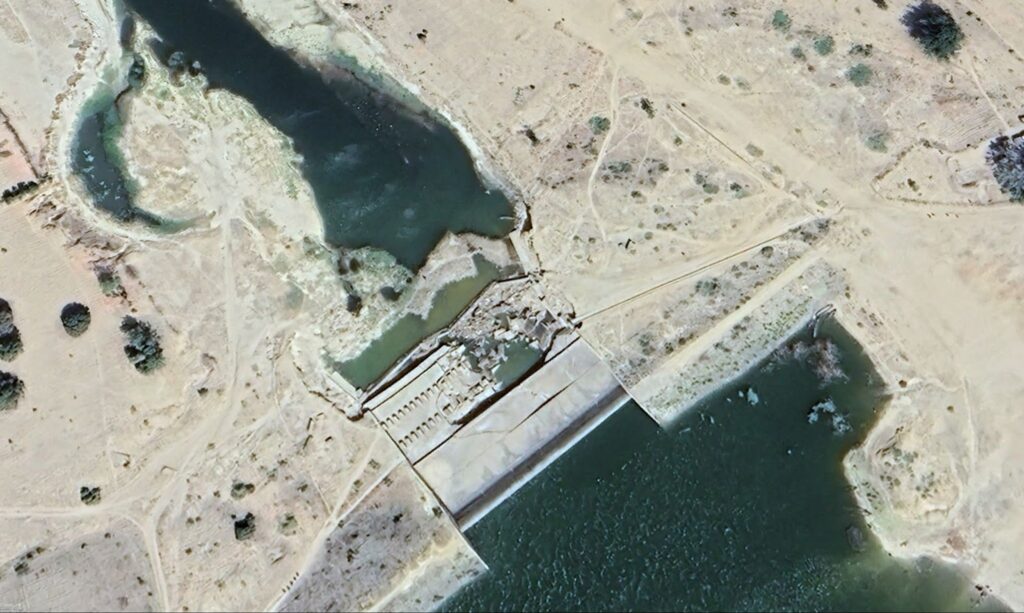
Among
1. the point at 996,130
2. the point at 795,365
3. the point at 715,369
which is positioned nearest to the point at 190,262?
the point at 715,369

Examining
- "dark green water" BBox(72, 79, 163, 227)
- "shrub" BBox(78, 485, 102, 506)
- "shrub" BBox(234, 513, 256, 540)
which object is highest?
"dark green water" BBox(72, 79, 163, 227)

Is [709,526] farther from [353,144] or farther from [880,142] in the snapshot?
[353,144]

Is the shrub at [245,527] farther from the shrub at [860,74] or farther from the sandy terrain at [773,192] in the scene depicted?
the shrub at [860,74]

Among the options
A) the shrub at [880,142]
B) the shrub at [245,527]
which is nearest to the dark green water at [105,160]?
the shrub at [245,527]

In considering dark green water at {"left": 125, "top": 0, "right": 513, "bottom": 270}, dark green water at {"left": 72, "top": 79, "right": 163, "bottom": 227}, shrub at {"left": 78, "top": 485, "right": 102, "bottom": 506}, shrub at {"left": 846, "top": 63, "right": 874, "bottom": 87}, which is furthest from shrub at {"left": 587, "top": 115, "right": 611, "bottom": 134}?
shrub at {"left": 78, "top": 485, "right": 102, "bottom": 506}

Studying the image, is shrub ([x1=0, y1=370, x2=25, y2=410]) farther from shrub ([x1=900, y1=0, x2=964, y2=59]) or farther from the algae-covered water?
shrub ([x1=900, y1=0, x2=964, y2=59])

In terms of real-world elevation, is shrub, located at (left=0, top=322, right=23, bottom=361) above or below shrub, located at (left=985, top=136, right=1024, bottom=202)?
below
